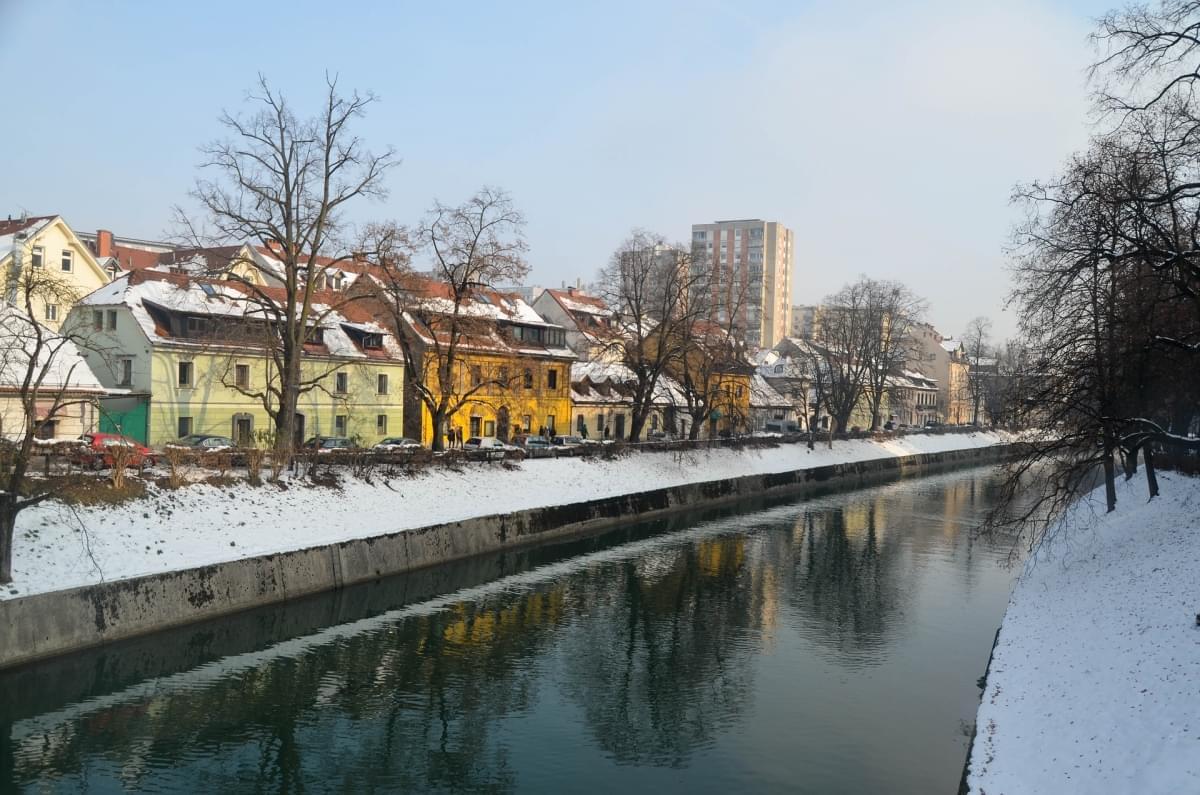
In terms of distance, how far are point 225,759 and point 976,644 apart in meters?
15.4

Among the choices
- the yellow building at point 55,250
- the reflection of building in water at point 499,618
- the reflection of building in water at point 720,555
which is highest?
the yellow building at point 55,250

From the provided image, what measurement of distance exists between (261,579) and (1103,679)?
16.9m

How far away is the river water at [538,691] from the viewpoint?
1320 cm

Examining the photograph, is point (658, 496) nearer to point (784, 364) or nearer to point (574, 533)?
point (574, 533)

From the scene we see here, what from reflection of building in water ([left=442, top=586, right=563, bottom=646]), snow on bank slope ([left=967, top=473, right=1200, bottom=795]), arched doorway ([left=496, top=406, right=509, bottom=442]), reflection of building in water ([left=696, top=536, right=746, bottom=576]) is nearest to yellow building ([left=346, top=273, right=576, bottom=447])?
arched doorway ([left=496, top=406, right=509, bottom=442])

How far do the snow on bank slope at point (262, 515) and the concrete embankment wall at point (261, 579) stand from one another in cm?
35

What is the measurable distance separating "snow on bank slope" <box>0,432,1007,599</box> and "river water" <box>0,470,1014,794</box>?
1.70 metres

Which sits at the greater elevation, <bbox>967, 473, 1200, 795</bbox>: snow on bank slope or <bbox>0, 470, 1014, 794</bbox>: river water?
<bbox>967, 473, 1200, 795</bbox>: snow on bank slope

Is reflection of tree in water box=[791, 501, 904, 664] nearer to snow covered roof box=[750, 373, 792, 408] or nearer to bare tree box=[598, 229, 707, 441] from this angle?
bare tree box=[598, 229, 707, 441]

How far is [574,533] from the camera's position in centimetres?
3306

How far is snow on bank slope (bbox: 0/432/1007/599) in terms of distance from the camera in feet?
59.0

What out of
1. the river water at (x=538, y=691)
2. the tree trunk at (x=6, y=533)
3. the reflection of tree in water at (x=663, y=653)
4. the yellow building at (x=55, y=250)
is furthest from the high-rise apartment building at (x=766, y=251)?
the tree trunk at (x=6, y=533)

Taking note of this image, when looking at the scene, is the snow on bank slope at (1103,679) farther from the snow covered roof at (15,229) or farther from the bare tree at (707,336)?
the snow covered roof at (15,229)

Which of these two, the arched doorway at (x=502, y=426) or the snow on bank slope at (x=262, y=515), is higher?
the arched doorway at (x=502, y=426)
